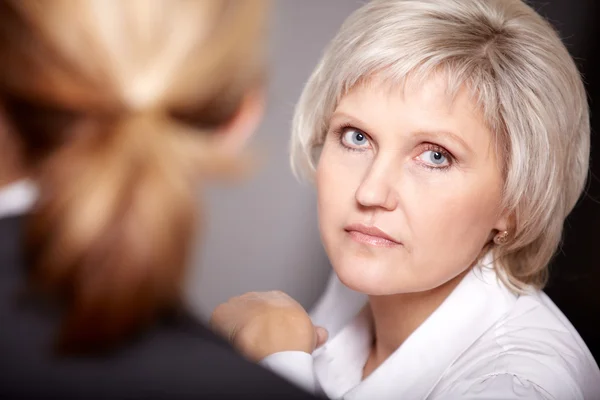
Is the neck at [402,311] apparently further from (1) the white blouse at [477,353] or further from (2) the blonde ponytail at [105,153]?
(2) the blonde ponytail at [105,153]

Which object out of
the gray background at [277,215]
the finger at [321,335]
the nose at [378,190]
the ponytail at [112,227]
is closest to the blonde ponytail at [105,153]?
the ponytail at [112,227]

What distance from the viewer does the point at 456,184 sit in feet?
2.57

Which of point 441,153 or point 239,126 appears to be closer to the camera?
point 239,126

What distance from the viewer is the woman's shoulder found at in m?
0.73

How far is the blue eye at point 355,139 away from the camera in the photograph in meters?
0.84

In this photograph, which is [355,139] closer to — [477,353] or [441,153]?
[441,153]

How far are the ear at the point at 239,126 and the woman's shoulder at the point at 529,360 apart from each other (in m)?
0.36

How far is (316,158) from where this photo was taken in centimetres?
104

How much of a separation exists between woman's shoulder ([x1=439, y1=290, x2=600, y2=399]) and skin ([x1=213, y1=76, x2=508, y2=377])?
0.29ft

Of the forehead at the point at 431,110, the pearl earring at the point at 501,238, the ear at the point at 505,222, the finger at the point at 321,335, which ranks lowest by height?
the finger at the point at 321,335

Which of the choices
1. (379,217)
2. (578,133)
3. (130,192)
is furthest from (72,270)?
(578,133)

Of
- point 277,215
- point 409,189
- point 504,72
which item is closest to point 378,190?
point 409,189

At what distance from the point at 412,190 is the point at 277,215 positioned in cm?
61

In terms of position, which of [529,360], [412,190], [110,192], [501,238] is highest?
[110,192]
